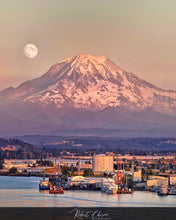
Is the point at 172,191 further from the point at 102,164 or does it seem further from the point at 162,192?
the point at 102,164

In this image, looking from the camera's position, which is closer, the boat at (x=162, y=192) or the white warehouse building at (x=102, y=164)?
the boat at (x=162, y=192)

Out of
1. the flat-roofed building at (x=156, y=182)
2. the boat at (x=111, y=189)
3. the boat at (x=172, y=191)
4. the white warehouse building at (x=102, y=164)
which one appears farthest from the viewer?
the white warehouse building at (x=102, y=164)

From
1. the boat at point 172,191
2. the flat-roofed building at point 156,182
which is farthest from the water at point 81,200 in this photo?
the flat-roofed building at point 156,182

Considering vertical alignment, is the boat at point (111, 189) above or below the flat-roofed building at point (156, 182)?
below

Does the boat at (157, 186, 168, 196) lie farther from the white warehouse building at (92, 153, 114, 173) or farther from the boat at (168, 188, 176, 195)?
the white warehouse building at (92, 153, 114, 173)

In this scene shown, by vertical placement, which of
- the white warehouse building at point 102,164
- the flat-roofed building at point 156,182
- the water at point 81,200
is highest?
the white warehouse building at point 102,164

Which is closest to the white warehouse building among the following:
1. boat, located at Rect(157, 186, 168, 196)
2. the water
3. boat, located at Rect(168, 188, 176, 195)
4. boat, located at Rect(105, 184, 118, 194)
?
boat, located at Rect(105, 184, 118, 194)

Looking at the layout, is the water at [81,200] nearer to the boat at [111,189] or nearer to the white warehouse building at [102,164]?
the boat at [111,189]

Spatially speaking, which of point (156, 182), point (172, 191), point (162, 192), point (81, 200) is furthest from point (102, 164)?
point (81, 200)

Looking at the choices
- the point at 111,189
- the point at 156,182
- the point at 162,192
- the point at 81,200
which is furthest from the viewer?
the point at 156,182

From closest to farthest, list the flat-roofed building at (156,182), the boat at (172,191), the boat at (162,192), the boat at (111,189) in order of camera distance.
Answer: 1. the boat at (162,192)
2. the boat at (172,191)
3. the boat at (111,189)
4. the flat-roofed building at (156,182)
